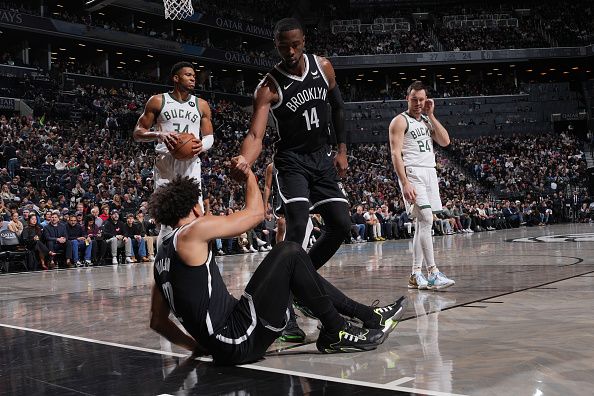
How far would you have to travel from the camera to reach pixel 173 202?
305 cm

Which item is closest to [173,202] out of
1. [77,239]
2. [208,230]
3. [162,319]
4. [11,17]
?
[208,230]

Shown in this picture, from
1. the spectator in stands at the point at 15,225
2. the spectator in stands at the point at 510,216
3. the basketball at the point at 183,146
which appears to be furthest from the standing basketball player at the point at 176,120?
the spectator in stands at the point at 510,216

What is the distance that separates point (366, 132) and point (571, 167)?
11.4 meters

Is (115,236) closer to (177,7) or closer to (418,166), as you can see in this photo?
(177,7)

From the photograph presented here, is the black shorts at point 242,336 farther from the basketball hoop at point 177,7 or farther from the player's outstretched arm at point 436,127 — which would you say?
the basketball hoop at point 177,7

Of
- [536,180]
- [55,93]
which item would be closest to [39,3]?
[55,93]

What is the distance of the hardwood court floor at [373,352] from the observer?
8.92ft

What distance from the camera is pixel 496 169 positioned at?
30.2 meters

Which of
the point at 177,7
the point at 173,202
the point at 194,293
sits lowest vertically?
the point at 194,293

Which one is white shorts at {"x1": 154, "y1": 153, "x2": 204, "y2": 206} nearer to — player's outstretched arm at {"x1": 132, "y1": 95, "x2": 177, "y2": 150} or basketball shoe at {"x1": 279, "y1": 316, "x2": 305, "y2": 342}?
player's outstretched arm at {"x1": 132, "y1": 95, "x2": 177, "y2": 150}

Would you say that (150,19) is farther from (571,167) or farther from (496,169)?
(571,167)

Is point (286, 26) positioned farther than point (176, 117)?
No

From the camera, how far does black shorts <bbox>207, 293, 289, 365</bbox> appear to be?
120 inches

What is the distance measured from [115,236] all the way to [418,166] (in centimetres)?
836
